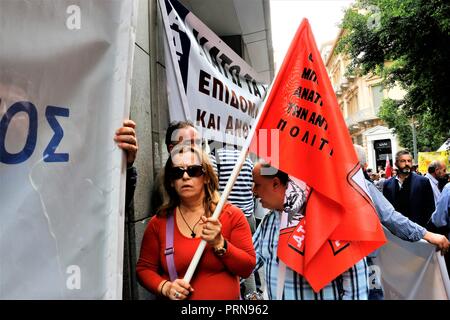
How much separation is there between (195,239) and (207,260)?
0.13 meters

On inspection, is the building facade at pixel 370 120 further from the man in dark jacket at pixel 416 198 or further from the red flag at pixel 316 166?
the red flag at pixel 316 166

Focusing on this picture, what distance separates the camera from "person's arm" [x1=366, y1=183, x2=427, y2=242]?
2963mm

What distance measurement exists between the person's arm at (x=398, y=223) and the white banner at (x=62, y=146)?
205cm

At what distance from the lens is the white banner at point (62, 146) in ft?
4.86

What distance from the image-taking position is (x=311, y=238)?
78.8 inches

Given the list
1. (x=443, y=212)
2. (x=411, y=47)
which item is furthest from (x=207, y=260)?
(x=411, y=47)

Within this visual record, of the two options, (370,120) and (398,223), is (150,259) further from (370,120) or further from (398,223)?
(370,120)

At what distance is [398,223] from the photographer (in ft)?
9.82

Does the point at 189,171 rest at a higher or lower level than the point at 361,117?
lower

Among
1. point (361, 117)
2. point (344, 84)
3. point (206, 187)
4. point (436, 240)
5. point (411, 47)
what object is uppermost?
point (344, 84)

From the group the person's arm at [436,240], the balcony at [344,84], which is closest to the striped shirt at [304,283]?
the person's arm at [436,240]

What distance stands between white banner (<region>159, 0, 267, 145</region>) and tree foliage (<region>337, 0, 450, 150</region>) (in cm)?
846

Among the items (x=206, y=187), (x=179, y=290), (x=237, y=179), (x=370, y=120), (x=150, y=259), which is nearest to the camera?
(x=179, y=290)
